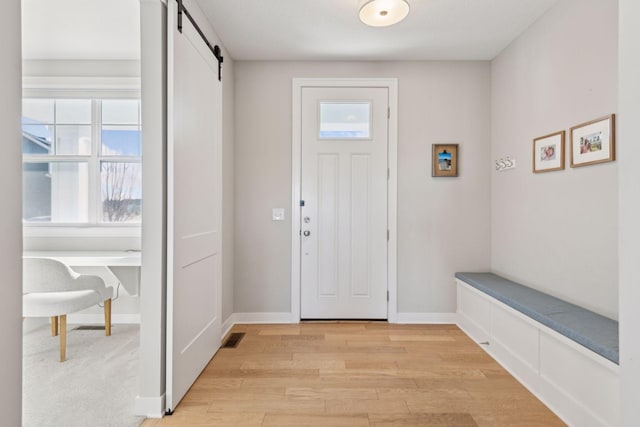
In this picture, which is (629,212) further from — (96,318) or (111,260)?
(96,318)

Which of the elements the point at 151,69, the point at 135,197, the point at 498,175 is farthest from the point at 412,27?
the point at 135,197

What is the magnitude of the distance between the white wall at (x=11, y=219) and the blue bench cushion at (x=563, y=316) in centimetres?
224

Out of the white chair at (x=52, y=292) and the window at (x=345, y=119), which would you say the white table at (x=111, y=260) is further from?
the window at (x=345, y=119)

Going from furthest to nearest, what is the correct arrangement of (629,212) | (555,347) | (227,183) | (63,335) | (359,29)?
1. (227,183)
2. (359,29)
3. (63,335)
4. (555,347)
5. (629,212)

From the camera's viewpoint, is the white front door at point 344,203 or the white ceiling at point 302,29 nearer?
the white ceiling at point 302,29

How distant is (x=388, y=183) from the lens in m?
3.38

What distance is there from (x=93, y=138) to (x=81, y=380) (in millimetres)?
2310

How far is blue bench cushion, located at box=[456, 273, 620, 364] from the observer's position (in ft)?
5.41

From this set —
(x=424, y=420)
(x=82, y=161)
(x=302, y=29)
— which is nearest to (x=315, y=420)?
(x=424, y=420)

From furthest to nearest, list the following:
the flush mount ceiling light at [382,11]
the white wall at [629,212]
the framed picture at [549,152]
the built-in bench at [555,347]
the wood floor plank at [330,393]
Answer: the framed picture at [549,152] < the flush mount ceiling light at [382,11] < the wood floor plank at [330,393] < the built-in bench at [555,347] < the white wall at [629,212]

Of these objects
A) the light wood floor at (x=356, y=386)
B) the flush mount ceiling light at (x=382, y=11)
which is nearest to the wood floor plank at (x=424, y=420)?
the light wood floor at (x=356, y=386)

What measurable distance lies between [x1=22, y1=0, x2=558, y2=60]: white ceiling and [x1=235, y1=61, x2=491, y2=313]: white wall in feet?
0.54

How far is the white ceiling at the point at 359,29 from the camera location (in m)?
2.46

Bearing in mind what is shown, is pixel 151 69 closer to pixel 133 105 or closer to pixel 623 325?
pixel 133 105
